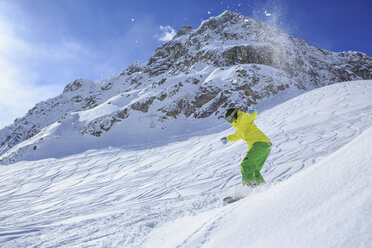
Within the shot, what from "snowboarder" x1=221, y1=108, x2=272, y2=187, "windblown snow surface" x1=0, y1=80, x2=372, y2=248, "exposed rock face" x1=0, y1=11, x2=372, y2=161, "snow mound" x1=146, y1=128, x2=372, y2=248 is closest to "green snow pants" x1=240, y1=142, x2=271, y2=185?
"snowboarder" x1=221, y1=108, x2=272, y2=187

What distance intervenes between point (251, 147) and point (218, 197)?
1315mm

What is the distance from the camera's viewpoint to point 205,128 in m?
15.5

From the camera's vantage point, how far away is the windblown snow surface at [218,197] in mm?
1226

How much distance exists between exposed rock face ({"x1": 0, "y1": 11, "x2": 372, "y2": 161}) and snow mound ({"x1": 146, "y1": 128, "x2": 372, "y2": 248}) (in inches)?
625

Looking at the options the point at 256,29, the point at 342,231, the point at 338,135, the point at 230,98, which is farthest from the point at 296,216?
the point at 256,29

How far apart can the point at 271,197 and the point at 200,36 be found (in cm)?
4070

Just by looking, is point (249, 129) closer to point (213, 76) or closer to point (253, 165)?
point (253, 165)

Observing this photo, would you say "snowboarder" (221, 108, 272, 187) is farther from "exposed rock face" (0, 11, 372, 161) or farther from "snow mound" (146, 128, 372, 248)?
"exposed rock face" (0, 11, 372, 161)

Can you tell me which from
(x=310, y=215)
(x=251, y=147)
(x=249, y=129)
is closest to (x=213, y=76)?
(x=249, y=129)

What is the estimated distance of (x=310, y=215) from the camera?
4.13 ft

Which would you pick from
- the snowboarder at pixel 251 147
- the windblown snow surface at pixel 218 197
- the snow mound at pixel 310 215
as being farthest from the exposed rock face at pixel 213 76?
the snow mound at pixel 310 215

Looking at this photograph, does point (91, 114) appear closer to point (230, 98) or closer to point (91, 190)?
point (230, 98)

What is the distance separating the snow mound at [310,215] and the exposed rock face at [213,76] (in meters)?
15.9

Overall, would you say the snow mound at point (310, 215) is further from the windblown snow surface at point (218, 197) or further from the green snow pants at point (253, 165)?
the green snow pants at point (253, 165)
